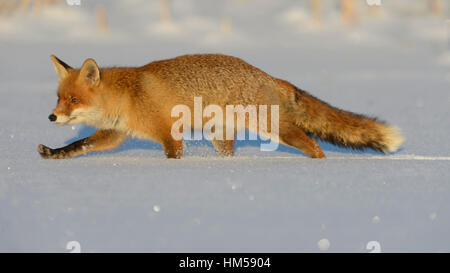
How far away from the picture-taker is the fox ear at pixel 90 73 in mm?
5453

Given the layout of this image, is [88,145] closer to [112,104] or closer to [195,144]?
[112,104]

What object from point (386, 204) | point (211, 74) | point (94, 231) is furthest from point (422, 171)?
point (94, 231)

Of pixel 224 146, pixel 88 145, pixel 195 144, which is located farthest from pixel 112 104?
pixel 195 144

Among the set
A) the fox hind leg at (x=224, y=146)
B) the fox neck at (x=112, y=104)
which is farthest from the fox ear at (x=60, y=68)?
the fox hind leg at (x=224, y=146)

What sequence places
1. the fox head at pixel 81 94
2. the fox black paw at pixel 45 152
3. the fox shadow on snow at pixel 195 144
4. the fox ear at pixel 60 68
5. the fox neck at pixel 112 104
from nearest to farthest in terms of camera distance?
the fox head at pixel 81 94 < the fox neck at pixel 112 104 < the fox ear at pixel 60 68 < the fox black paw at pixel 45 152 < the fox shadow on snow at pixel 195 144

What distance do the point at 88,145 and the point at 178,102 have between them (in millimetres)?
1155

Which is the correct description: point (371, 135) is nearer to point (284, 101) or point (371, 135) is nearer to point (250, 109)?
point (284, 101)

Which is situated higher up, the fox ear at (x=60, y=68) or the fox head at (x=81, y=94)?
the fox ear at (x=60, y=68)

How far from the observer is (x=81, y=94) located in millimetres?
5449

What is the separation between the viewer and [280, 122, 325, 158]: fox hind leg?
5609 mm

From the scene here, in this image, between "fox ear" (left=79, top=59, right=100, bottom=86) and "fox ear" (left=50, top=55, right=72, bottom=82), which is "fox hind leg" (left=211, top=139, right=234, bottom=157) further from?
"fox ear" (left=50, top=55, right=72, bottom=82)

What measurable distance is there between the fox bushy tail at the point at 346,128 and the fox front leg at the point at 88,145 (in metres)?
2.04

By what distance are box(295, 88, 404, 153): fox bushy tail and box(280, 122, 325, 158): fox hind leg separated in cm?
24

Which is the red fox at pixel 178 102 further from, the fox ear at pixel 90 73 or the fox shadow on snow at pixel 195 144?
the fox shadow on snow at pixel 195 144
